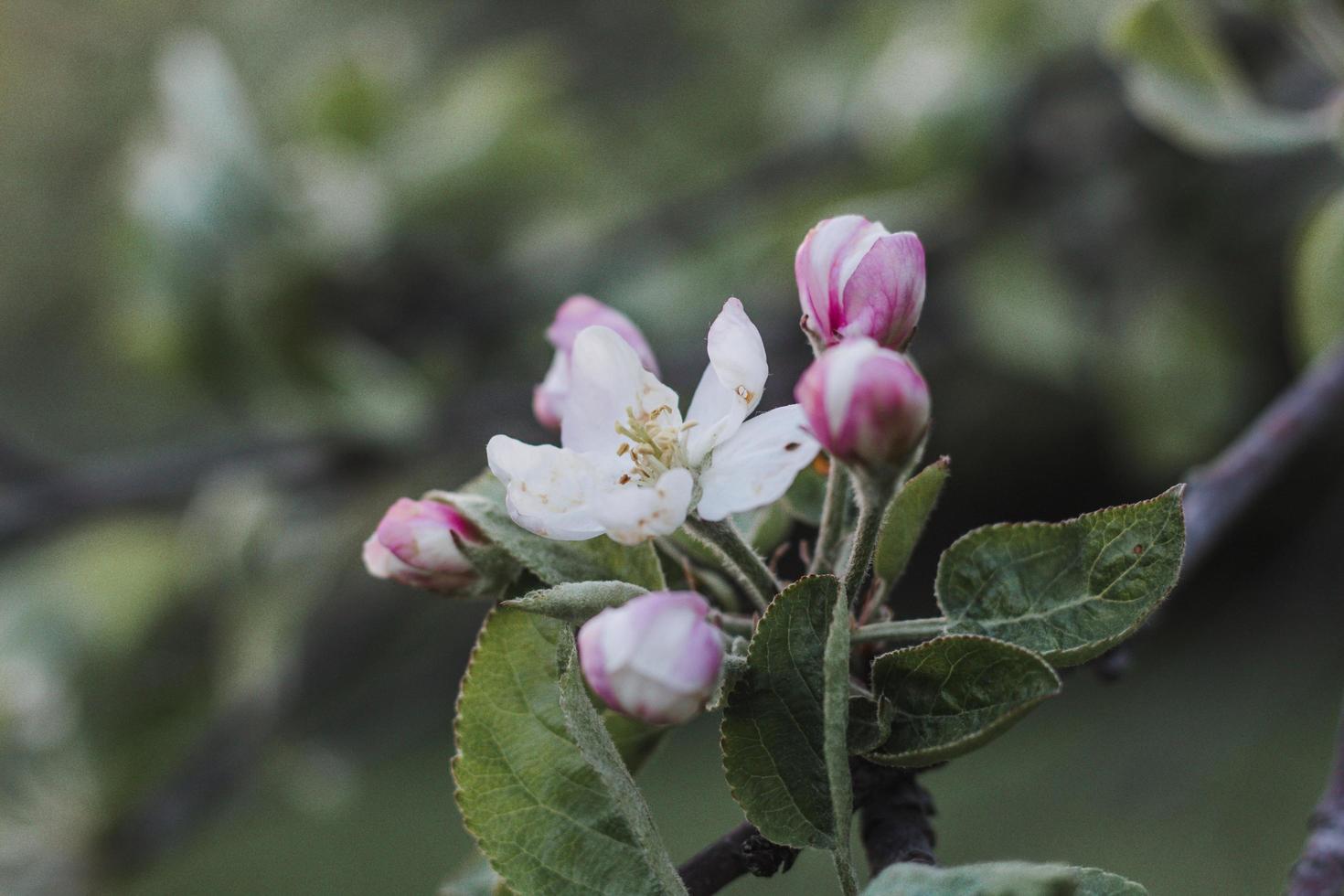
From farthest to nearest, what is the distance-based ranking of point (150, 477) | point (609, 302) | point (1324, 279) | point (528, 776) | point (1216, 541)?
point (609, 302)
point (150, 477)
point (1324, 279)
point (1216, 541)
point (528, 776)

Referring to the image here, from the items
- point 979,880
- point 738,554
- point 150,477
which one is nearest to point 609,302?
point 150,477

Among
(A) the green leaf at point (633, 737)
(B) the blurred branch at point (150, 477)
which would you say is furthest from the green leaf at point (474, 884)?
(B) the blurred branch at point (150, 477)

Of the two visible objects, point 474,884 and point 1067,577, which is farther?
point 474,884

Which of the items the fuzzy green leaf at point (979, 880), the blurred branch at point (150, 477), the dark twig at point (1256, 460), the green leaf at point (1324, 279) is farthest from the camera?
the blurred branch at point (150, 477)

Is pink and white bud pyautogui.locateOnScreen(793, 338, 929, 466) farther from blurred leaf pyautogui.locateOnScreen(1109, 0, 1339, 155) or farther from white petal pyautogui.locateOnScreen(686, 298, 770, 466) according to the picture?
blurred leaf pyautogui.locateOnScreen(1109, 0, 1339, 155)

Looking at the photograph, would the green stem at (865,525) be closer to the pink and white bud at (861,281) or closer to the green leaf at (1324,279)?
the pink and white bud at (861,281)

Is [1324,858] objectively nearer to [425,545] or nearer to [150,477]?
[425,545]

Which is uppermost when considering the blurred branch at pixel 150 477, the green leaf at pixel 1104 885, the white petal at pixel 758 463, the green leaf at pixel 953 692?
the blurred branch at pixel 150 477

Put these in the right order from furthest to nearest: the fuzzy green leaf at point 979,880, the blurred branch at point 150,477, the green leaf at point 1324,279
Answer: the blurred branch at point 150,477
the green leaf at point 1324,279
the fuzzy green leaf at point 979,880

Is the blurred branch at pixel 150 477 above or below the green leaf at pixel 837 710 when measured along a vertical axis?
above
